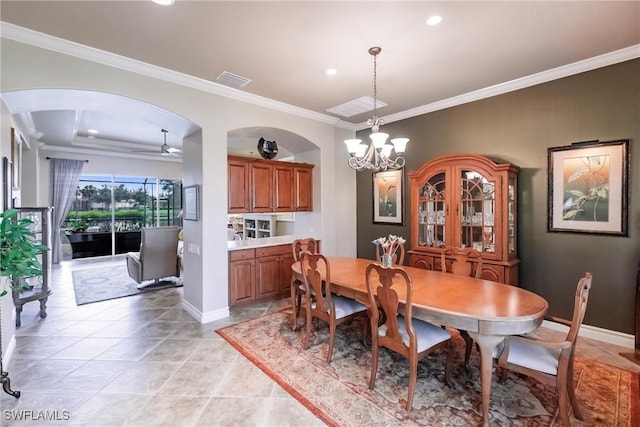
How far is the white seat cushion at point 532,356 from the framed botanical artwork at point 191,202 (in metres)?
3.49

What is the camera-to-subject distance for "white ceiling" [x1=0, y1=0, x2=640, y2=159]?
2.29 m

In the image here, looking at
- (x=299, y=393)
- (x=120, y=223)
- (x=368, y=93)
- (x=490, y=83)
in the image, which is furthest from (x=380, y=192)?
(x=120, y=223)

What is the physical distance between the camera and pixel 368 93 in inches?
157

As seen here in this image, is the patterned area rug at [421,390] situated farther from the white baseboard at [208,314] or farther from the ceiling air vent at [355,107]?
the ceiling air vent at [355,107]

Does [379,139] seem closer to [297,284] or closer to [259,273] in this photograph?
[297,284]

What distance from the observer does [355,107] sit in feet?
14.7

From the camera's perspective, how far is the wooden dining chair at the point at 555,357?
5.97 ft

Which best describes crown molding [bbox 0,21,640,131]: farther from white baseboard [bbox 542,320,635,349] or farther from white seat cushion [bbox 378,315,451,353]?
white seat cushion [bbox 378,315,451,353]

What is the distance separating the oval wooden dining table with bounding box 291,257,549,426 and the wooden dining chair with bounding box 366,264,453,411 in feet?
0.38

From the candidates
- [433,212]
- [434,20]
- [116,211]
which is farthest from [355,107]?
[116,211]

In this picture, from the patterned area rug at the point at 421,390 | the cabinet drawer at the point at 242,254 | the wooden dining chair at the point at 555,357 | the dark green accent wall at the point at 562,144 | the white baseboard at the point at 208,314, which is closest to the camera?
the wooden dining chair at the point at 555,357

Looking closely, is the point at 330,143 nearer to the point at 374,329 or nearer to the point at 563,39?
the point at 563,39

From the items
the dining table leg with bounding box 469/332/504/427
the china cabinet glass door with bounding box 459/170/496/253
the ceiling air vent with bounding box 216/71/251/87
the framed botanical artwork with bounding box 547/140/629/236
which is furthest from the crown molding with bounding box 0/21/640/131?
the dining table leg with bounding box 469/332/504/427

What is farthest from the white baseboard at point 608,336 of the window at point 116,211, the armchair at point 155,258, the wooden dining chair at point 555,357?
the window at point 116,211
